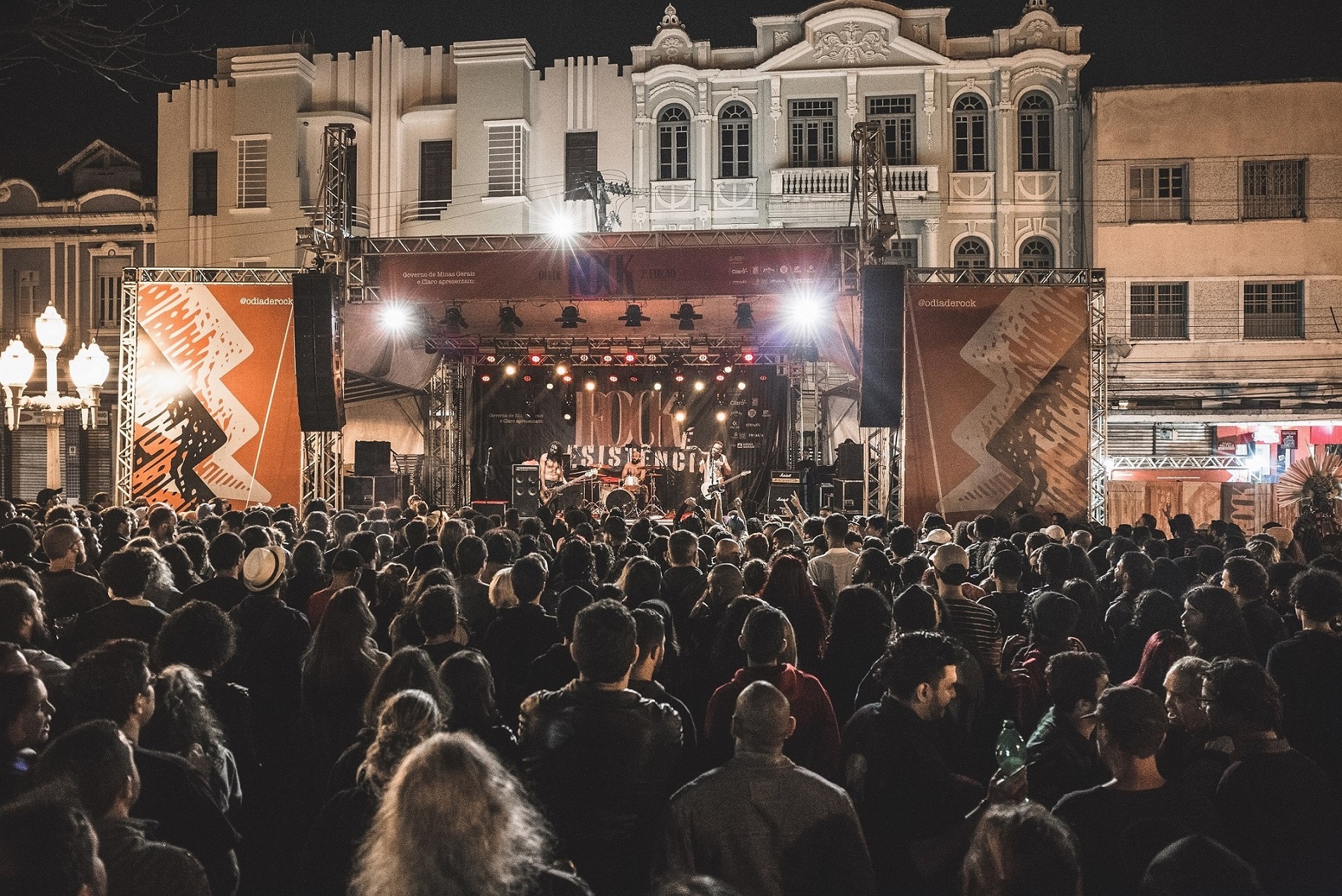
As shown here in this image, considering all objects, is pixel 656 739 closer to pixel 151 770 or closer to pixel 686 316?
pixel 151 770

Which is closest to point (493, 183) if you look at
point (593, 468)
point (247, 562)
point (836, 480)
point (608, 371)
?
point (608, 371)

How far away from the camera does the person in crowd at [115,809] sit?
224 centimetres

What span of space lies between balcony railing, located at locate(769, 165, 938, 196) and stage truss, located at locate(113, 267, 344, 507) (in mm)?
12240

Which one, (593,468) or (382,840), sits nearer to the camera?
(382,840)

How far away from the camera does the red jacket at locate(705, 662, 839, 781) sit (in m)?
4.17

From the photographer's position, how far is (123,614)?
4.92 meters

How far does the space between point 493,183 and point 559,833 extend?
79.1 feet

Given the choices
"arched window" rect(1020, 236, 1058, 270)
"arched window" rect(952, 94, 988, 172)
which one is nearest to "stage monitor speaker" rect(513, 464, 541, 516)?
"arched window" rect(952, 94, 988, 172)

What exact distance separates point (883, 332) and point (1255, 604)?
362 inches

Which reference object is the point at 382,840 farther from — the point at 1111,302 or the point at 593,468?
the point at 1111,302

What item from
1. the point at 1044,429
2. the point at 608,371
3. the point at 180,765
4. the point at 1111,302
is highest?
the point at 1111,302

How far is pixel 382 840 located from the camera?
6.45 feet

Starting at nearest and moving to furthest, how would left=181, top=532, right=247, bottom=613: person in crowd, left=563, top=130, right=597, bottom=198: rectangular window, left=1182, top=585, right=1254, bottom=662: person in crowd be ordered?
left=1182, top=585, right=1254, bottom=662: person in crowd < left=181, top=532, right=247, bottom=613: person in crowd < left=563, top=130, right=597, bottom=198: rectangular window

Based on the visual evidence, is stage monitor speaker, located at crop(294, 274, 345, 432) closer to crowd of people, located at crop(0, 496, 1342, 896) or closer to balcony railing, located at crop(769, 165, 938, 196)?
crowd of people, located at crop(0, 496, 1342, 896)
